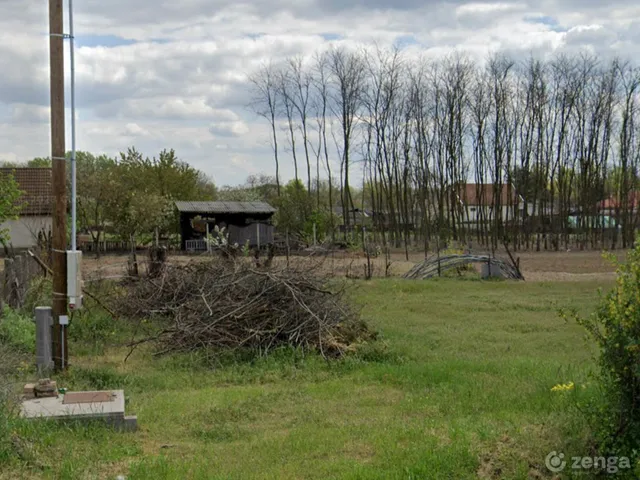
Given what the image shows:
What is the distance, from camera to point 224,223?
40.9m

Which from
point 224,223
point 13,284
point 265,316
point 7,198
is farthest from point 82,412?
point 224,223

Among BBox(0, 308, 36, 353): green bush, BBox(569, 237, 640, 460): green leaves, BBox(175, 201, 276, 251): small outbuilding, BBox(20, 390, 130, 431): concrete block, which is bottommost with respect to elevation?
BBox(20, 390, 130, 431): concrete block

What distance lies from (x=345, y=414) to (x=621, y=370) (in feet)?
10.4

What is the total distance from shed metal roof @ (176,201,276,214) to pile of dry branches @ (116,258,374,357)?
2751cm

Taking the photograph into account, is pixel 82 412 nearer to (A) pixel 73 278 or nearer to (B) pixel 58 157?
(A) pixel 73 278

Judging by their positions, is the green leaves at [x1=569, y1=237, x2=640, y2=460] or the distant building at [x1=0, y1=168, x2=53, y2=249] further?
the distant building at [x1=0, y1=168, x2=53, y2=249]

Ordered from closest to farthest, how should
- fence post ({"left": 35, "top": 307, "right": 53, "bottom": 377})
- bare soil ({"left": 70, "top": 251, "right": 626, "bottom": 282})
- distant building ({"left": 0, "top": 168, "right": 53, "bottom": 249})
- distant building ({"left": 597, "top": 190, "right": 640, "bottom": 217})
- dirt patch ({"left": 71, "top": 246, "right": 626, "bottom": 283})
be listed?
1. fence post ({"left": 35, "top": 307, "right": 53, "bottom": 377})
2. dirt patch ({"left": 71, "top": 246, "right": 626, "bottom": 283})
3. bare soil ({"left": 70, "top": 251, "right": 626, "bottom": 282})
4. distant building ({"left": 0, "top": 168, "right": 53, "bottom": 249})
5. distant building ({"left": 597, "top": 190, "right": 640, "bottom": 217})

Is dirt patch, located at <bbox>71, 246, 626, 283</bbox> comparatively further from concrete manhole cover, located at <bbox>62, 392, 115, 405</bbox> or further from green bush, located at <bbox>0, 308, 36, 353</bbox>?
concrete manhole cover, located at <bbox>62, 392, 115, 405</bbox>

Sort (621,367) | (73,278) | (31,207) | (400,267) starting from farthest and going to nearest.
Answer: (31,207)
(400,267)
(73,278)
(621,367)

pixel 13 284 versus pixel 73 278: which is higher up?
pixel 73 278

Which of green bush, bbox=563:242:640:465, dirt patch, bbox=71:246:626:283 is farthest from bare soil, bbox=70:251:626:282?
green bush, bbox=563:242:640:465

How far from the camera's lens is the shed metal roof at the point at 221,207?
130ft

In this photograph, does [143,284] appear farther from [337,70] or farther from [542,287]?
[337,70]

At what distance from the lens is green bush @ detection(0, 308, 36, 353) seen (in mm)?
10484
